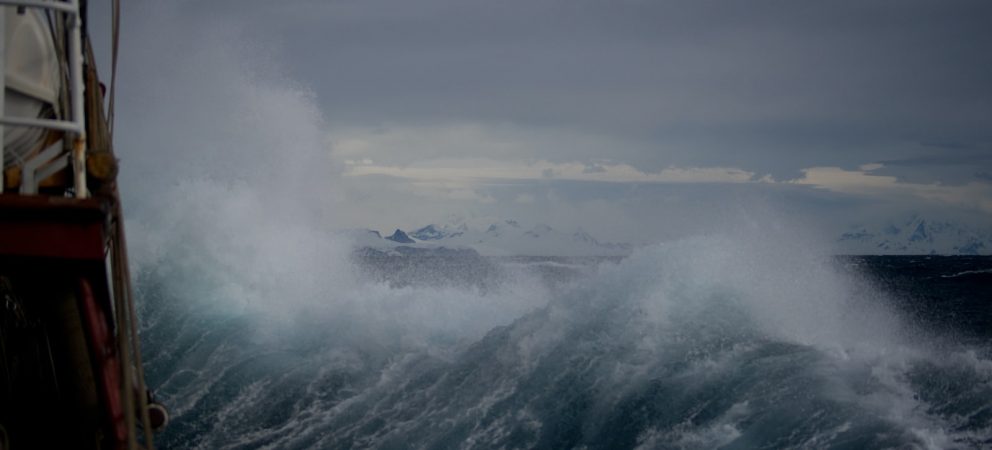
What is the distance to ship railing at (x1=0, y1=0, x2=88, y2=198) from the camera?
4434mm

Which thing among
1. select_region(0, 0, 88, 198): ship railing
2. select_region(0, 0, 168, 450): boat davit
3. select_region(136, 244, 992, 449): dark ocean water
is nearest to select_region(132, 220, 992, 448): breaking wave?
select_region(136, 244, 992, 449): dark ocean water

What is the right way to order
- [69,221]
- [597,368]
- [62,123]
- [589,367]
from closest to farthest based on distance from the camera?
[69,221], [62,123], [597,368], [589,367]

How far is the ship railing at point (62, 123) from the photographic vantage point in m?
4.43

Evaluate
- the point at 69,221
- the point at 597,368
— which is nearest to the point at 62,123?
the point at 69,221

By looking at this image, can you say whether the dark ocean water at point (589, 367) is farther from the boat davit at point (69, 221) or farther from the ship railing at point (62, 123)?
the ship railing at point (62, 123)

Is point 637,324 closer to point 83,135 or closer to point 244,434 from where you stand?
point 244,434

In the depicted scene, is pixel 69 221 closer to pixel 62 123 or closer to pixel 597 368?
pixel 62 123

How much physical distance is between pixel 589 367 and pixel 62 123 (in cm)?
848

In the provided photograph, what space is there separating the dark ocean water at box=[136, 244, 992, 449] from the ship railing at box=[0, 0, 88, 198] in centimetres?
691

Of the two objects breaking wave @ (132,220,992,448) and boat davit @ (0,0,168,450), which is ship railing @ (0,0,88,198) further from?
breaking wave @ (132,220,992,448)

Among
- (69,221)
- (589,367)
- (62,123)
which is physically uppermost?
(62,123)

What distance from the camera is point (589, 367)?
11680 mm

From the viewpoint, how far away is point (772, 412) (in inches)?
367

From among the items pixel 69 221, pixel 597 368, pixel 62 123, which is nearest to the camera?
pixel 69 221
